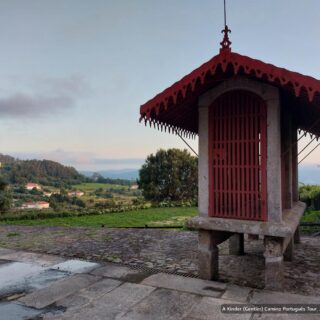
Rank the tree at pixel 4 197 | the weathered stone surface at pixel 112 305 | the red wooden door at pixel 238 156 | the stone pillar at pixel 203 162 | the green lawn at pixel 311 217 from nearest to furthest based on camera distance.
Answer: the weathered stone surface at pixel 112 305, the red wooden door at pixel 238 156, the stone pillar at pixel 203 162, the green lawn at pixel 311 217, the tree at pixel 4 197

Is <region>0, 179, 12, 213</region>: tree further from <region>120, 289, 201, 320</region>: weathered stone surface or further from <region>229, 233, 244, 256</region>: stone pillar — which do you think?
<region>120, 289, 201, 320</region>: weathered stone surface

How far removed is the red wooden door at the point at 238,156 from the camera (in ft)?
19.5

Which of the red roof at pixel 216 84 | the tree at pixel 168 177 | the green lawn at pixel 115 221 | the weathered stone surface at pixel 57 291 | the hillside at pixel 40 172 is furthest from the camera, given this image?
the hillside at pixel 40 172

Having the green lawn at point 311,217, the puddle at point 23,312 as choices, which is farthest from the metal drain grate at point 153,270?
the green lawn at point 311,217

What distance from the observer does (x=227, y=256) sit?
27.5ft

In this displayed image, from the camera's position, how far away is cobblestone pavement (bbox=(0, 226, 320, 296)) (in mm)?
6730

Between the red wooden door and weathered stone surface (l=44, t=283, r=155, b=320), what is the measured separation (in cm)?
200

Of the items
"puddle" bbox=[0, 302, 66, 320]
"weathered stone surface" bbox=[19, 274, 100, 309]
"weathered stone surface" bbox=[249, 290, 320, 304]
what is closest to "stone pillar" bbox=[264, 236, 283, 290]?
"weathered stone surface" bbox=[249, 290, 320, 304]

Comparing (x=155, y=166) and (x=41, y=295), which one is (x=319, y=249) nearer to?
(x=41, y=295)

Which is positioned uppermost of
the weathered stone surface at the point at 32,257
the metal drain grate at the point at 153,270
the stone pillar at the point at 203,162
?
the stone pillar at the point at 203,162

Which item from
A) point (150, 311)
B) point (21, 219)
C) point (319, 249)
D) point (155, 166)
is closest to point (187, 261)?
point (150, 311)

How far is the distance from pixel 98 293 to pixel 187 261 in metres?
2.83

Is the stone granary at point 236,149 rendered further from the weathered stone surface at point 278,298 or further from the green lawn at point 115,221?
the green lawn at point 115,221

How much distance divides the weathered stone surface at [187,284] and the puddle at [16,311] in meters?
2.07
